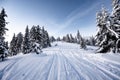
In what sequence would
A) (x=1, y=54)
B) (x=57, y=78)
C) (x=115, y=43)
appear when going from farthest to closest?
(x=115, y=43)
(x=1, y=54)
(x=57, y=78)

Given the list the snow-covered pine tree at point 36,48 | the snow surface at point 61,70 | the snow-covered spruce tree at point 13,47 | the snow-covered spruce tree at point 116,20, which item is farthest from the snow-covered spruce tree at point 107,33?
the snow-covered spruce tree at point 13,47

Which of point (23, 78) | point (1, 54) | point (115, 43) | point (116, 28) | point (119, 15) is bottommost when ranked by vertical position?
point (23, 78)

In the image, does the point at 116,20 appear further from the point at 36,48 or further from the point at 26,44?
the point at 26,44

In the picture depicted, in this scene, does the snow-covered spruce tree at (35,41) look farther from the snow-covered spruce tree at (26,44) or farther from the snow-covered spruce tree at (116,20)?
the snow-covered spruce tree at (116,20)

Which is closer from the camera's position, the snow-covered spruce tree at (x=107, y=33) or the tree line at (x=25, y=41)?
the tree line at (x=25, y=41)

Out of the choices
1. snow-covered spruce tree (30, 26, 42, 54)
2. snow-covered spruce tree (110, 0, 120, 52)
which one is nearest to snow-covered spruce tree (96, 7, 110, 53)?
snow-covered spruce tree (110, 0, 120, 52)

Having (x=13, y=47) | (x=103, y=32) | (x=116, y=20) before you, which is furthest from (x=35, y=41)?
(x=13, y=47)

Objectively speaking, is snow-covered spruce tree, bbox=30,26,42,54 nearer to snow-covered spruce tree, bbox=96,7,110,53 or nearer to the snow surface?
the snow surface

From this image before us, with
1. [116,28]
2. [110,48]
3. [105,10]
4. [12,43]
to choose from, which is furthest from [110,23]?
[12,43]

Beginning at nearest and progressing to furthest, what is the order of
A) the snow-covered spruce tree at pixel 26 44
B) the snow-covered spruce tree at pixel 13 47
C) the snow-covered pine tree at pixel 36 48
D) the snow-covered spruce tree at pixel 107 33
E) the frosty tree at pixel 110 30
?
1. the frosty tree at pixel 110 30
2. the snow-covered spruce tree at pixel 107 33
3. the snow-covered pine tree at pixel 36 48
4. the snow-covered spruce tree at pixel 26 44
5. the snow-covered spruce tree at pixel 13 47

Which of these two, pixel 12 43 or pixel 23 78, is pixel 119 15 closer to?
pixel 23 78

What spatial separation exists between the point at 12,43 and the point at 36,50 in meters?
27.2

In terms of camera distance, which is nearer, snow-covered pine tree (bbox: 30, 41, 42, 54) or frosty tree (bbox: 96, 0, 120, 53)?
frosty tree (bbox: 96, 0, 120, 53)

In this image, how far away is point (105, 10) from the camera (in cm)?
1912
